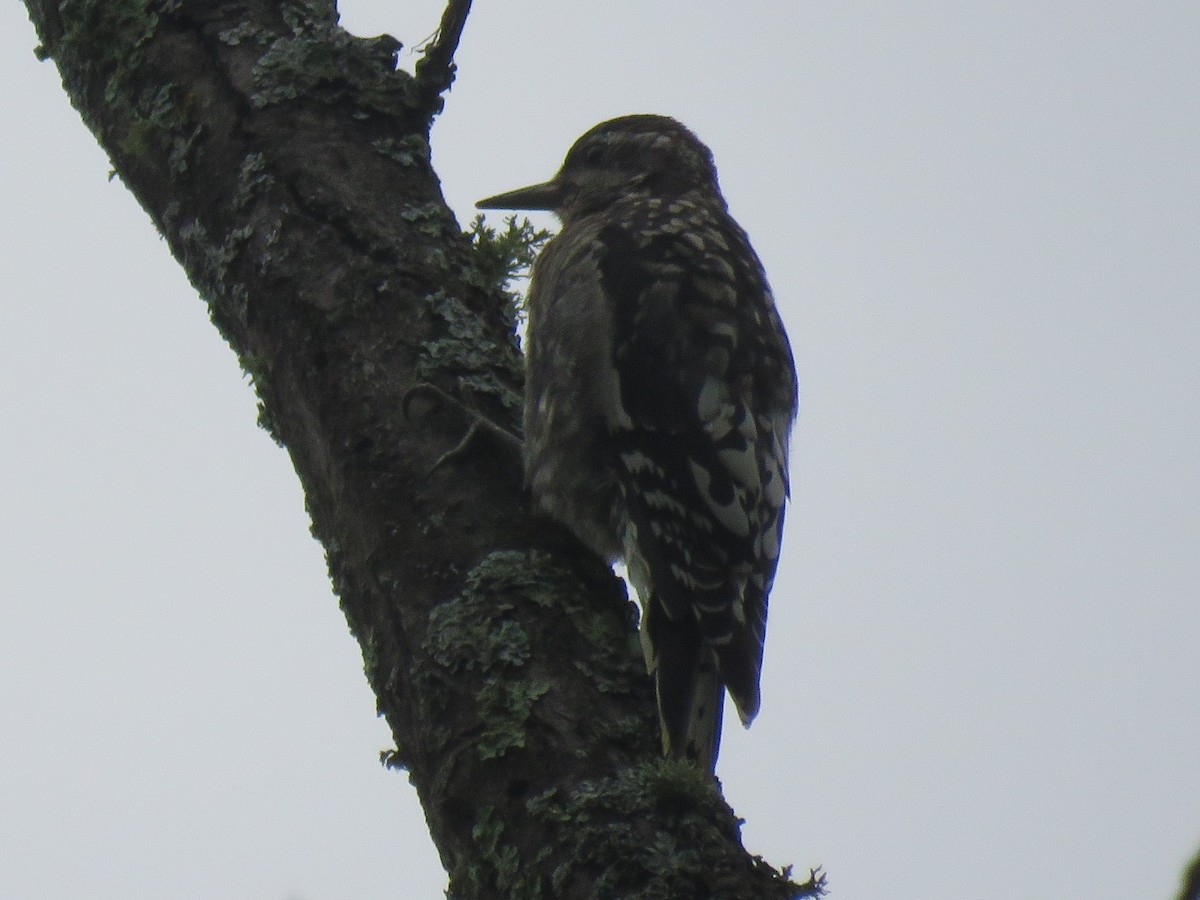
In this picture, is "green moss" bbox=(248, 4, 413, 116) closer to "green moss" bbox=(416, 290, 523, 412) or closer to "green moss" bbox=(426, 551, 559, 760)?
"green moss" bbox=(416, 290, 523, 412)

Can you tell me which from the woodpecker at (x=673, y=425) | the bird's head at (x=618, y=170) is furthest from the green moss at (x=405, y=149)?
the bird's head at (x=618, y=170)

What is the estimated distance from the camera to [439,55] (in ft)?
10.4

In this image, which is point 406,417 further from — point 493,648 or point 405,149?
point 405,149

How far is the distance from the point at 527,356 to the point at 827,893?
1697mm

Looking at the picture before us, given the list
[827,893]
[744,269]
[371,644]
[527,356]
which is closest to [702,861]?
[827,893]

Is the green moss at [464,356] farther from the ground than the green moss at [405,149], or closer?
closer

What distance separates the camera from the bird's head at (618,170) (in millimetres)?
4734

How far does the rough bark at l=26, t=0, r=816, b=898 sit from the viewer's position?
6.68 feet

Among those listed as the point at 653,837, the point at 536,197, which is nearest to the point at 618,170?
the point at 536,197

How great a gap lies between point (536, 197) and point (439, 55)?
158cm

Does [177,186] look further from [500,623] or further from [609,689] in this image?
[609,689]

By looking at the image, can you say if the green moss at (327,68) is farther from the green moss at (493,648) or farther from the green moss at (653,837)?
the green moss at (653,837)

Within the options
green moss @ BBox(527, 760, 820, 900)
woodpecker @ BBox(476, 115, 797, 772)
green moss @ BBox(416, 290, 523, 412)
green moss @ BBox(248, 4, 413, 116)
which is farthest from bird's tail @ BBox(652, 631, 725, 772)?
green moss @ BBox(248, 4, 413, 116)

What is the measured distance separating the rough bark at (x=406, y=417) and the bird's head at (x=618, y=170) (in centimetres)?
153
